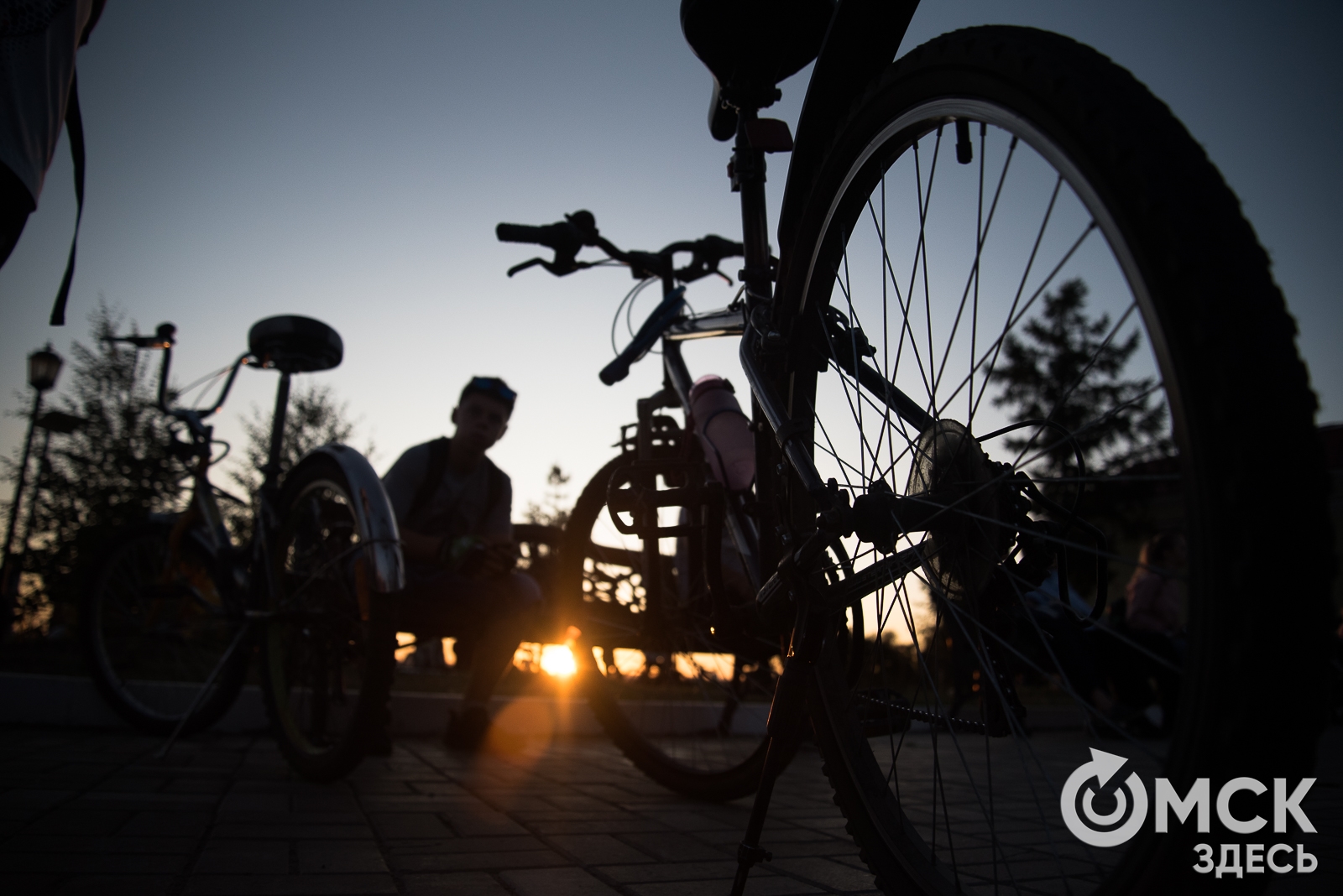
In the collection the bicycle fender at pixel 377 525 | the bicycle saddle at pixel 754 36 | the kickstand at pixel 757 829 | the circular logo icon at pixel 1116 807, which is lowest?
the kickstand at pixel 757 829

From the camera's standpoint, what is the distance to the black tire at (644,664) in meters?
2.47

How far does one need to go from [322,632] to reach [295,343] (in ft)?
4.07

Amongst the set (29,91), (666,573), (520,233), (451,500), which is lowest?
(666,573)

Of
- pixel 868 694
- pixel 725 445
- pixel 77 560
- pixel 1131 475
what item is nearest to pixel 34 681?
pixel 725 445

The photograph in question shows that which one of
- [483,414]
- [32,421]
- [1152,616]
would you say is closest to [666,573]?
[483,414]

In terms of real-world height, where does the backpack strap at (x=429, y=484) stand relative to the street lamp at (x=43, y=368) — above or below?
below

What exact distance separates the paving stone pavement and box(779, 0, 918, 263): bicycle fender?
1374 millimetres

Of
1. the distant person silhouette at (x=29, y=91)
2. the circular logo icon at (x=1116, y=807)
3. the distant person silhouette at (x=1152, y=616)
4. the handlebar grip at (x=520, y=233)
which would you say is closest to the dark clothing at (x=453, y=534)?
the handlebar grip at (x=520, y=233)

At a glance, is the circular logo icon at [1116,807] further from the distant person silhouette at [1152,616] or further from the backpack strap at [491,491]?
the distant person silhouette at [1152,616]

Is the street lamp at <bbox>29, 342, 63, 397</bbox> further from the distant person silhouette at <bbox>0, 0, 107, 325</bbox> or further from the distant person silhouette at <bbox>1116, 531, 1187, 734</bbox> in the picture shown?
the distant person silhouette at <bbox>1116, 531, 1187, 734</bbox>

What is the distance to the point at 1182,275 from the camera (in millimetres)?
742

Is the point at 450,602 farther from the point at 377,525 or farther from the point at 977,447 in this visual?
the point at 977,447

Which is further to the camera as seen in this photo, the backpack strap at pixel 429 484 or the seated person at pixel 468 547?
the backpack strap at pixel 429 484

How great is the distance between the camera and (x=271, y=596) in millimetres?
3035
